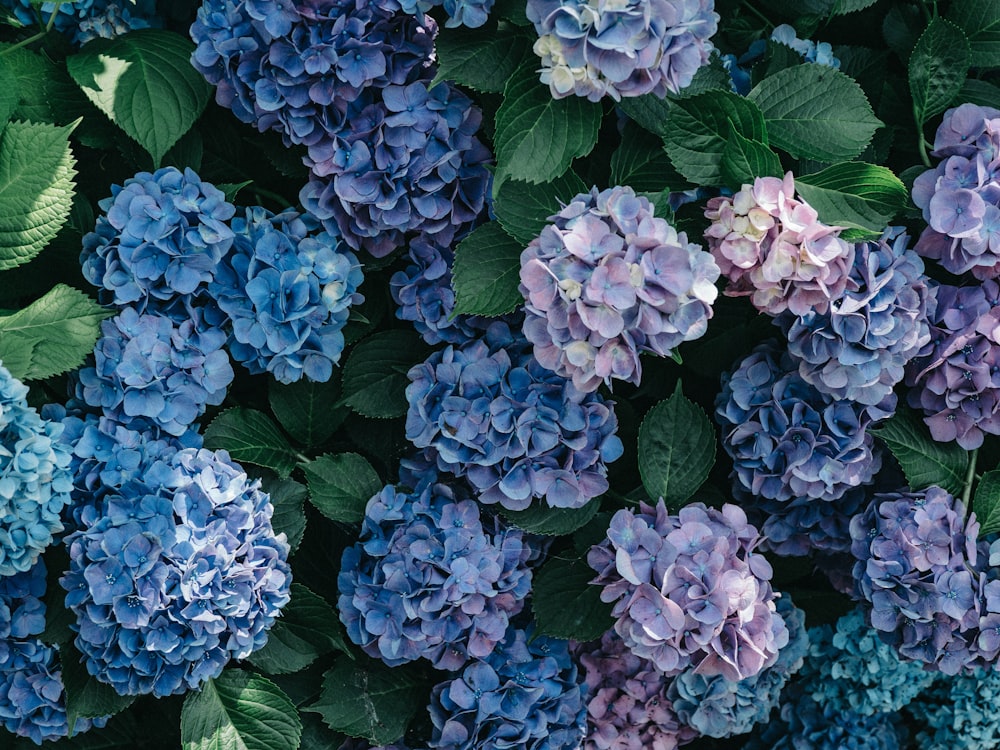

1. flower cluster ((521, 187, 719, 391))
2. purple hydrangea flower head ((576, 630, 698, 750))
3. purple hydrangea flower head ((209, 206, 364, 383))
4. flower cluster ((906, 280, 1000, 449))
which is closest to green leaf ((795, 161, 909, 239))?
flower cluster ((906, 280, 1000, 449))

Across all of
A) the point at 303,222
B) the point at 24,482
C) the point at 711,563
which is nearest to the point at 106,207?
the point at 303,222

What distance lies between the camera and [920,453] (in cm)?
150

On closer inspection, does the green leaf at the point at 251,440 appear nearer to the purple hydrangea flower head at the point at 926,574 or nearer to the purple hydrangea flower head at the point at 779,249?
the purple hydrangea flower head at the point at 779,249

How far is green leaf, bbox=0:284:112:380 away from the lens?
51.4 inches

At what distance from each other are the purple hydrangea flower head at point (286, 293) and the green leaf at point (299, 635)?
31 centimetres

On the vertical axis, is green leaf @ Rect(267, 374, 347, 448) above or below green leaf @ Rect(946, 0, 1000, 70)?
below

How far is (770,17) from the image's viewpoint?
1.64 m

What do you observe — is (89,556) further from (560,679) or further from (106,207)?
(560,679)

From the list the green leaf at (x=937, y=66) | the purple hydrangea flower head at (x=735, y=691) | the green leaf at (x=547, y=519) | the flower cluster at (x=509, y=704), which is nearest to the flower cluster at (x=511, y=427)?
the green leaf at (x=547, y=519)

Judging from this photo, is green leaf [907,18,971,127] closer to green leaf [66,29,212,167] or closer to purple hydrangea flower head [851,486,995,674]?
purple hydrangea flower head [851,486,995,674]

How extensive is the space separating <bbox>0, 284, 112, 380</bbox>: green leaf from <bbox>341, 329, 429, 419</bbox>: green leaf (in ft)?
1.11

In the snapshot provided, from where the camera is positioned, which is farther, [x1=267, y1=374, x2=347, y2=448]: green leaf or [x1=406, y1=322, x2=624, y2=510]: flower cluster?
[x1=267, y1=374, x2=347, y2=448]: green leaf

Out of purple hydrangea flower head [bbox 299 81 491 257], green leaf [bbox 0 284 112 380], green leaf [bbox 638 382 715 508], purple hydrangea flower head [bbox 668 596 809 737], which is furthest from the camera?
purple hydrangea flower head [bbox 668 596 809 737]

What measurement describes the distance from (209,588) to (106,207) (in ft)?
1.65
